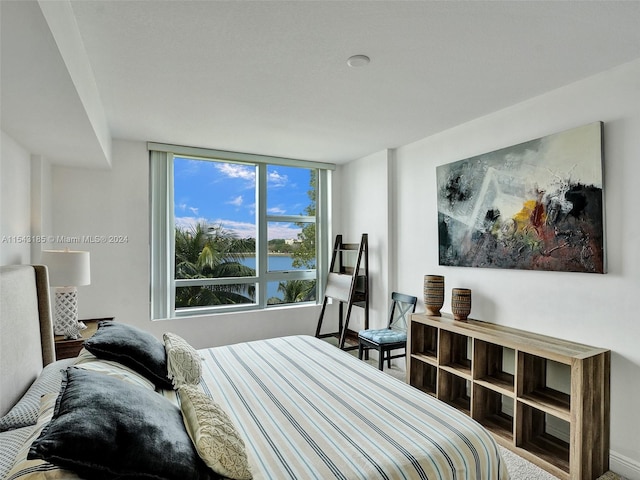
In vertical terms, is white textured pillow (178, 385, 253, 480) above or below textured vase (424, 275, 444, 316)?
below

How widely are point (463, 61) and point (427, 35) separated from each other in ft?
1.27

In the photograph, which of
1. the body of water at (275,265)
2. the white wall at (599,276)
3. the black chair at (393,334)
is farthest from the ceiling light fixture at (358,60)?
the body of water at (275,265)

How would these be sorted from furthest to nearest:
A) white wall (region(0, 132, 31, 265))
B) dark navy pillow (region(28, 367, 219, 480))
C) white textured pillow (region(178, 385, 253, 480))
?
white wall (region(0, 132, 31, 265)) < white textured pillow (region(178, 385, 253, 480)) < dark navy pillow (region(28, 367, 219, 480))

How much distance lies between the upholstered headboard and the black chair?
2540mm

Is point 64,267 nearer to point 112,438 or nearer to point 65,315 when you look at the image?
point 65,315

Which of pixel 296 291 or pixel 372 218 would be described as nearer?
pixel 372 218

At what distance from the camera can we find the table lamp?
2.62 m

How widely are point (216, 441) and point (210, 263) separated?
3.25 metres

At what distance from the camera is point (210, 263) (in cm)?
427

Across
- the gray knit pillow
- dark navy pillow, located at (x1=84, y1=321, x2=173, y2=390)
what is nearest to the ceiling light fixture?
dark navy pillow, located at (x1=84, y1=321, x2=173, y2=390)

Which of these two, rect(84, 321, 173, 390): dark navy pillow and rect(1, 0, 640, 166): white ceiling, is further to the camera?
rect(84, 321, 173, 390): dark navy pillow

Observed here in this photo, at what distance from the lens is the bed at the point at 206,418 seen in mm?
1005

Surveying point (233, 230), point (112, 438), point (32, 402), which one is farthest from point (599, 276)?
point (233, 230)

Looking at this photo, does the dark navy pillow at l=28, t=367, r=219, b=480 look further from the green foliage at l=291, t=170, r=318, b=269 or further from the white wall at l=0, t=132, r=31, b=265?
the green foliage at l=291, t=170, r=318, b=269
